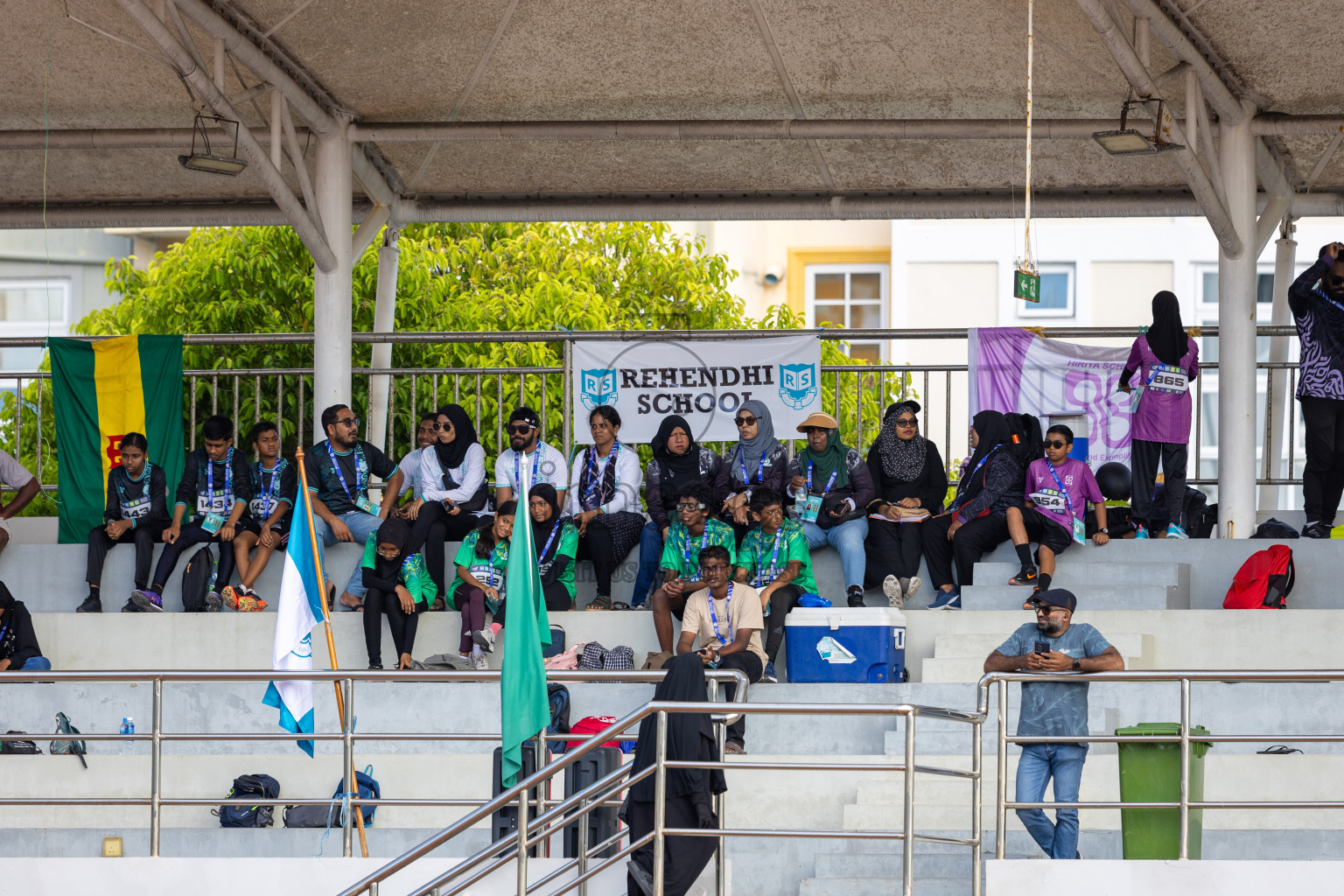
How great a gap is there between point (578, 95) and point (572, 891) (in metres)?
7.46

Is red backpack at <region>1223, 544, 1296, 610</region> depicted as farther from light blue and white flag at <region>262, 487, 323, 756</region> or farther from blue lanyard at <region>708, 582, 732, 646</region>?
light blue and white flag at <region>262, 487, 323, 756</region>

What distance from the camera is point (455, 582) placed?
12.2 metres

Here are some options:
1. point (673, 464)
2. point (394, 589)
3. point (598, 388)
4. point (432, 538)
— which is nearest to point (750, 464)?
point (673, 464)

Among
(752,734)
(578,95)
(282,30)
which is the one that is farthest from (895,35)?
(752,734)

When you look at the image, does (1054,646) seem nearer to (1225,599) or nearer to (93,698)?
(1225,599)

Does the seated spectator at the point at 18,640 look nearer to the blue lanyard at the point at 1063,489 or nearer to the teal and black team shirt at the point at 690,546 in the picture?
the teal and black team shirt at the point at 690,546

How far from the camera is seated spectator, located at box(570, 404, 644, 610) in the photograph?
41.3 ft

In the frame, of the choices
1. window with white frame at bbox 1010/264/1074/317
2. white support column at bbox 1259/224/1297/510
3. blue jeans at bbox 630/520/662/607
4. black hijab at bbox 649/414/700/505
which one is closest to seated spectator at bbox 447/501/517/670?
blue jeans at bbox 630/520/662/607

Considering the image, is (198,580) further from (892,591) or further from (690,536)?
(892,591)

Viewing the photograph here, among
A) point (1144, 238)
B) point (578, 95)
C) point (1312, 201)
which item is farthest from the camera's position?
point (1144, 238)

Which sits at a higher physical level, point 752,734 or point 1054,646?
point 1054,646

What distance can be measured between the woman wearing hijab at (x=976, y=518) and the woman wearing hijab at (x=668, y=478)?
164 cm

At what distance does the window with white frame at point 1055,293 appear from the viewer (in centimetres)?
2923

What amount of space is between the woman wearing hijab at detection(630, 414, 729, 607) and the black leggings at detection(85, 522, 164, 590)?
3.68m
